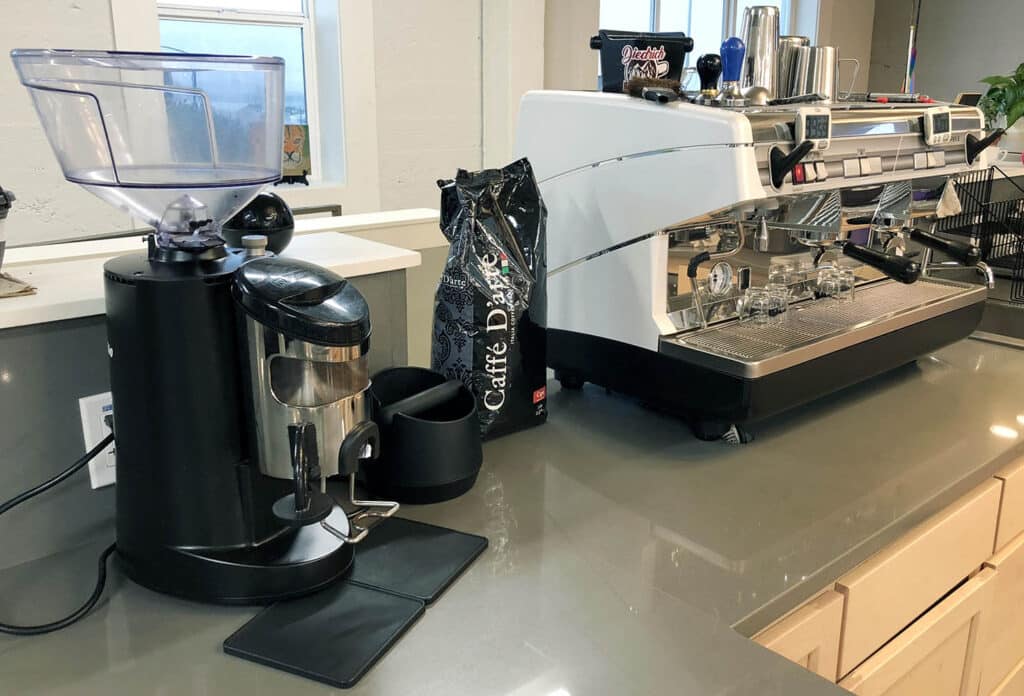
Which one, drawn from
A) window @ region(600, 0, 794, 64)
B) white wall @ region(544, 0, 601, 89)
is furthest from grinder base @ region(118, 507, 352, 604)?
window @ region(600, 0, 794, 64)

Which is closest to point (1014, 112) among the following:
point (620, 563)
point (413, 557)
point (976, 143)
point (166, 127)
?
point (976, 143)

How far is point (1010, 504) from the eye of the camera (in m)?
1.16

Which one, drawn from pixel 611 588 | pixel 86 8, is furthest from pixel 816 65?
pixel 86 8

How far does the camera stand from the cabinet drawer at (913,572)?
919 millimetres

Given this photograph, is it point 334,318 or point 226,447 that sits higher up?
point 334,318

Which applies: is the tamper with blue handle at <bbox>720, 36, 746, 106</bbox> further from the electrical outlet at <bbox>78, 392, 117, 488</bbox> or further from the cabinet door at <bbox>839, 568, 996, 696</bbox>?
the electrical outlet at <bbox>78, 392, 117, 488</bbox>

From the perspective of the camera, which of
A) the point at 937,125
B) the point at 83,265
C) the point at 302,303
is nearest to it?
the point at 302,303

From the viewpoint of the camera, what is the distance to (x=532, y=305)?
108cm

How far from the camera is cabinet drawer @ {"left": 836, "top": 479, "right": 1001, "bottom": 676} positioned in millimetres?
919

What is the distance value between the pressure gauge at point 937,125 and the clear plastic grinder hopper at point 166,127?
0.87 m

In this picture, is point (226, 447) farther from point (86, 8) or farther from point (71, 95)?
point (86, 8)

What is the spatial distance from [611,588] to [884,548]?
1.14 feet

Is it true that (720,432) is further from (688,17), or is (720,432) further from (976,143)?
(688,17)

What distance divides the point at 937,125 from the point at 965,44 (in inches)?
125
